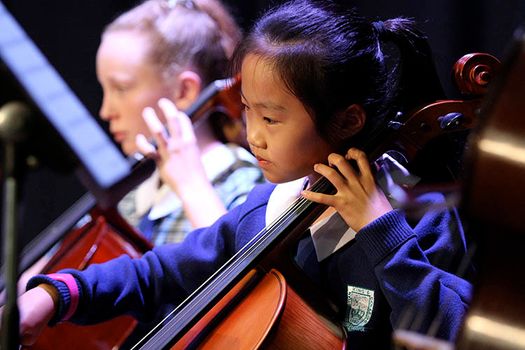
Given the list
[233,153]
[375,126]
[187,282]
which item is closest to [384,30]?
[375,126]

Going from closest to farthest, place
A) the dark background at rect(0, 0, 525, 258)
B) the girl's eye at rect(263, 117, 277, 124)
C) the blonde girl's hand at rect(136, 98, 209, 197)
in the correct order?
the girl's eye at rect(263, 117, 277, 124)
the blonde girl's hand at rect(136, 98, 209, 197)
the dark background at rect(0, 0, 525, 258)

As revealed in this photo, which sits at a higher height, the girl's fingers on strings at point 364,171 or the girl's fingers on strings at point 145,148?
the girl's fingers on strings at point 145,148

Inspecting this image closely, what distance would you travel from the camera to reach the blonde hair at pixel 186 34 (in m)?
1.59

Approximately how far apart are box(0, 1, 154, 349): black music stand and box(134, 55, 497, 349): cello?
0.29m

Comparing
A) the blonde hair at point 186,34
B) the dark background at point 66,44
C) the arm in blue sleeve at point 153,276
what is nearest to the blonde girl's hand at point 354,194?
the arm in blue sleeve at point 153,276

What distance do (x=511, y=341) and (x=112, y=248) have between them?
0.83 metres

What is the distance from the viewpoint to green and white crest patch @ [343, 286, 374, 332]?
0.95 metres

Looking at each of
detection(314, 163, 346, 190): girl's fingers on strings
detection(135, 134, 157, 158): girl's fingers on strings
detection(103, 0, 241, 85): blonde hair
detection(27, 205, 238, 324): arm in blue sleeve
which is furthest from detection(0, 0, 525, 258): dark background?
detection(314, 163, 346, 190): girl's fingers on strings

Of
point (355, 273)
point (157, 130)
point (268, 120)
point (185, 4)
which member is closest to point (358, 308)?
point (355, 273)

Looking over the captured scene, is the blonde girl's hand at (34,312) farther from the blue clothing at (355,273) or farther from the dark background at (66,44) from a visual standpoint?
the dark background at (66,44)

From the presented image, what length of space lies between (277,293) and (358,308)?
111 millimetres

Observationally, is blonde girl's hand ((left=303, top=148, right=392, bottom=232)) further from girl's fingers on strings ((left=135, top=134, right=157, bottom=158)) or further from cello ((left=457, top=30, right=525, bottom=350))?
girl's fingers on strings ((left=135, top=134, right=157, bottom=158))

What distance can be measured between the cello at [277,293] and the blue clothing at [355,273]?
0.15 ft

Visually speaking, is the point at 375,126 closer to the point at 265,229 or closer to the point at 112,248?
the point at 265,229
